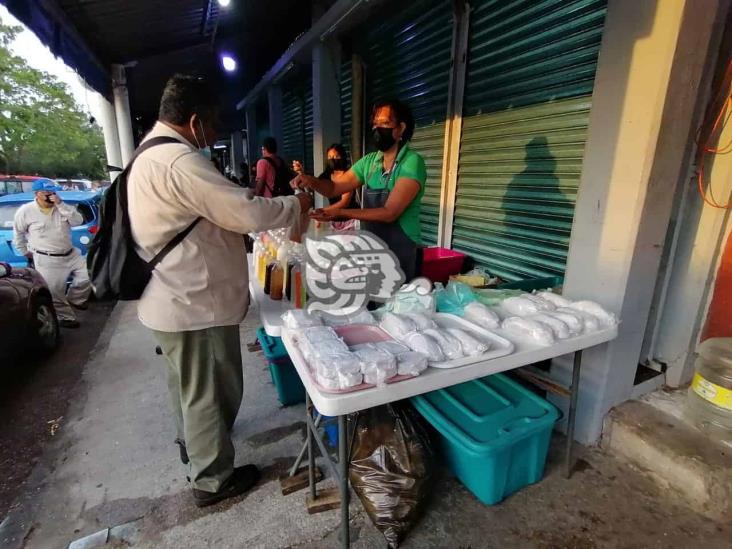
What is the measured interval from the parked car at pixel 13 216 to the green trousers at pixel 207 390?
4.06m

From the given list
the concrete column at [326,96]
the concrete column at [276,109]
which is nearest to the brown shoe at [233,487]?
the concrete column at [326,96]

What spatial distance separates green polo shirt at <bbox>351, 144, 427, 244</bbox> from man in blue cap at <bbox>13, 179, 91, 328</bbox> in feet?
13.6

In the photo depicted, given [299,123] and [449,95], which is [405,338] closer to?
[449,95]

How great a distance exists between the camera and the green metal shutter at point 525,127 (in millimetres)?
2322

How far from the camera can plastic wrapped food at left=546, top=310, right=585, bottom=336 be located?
62.0 inches

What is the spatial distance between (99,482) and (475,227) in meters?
3.11

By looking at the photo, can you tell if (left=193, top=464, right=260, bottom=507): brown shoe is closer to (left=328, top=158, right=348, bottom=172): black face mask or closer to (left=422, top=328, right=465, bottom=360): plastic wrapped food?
(left=422, top=328, right=465, bottom=360): plastic wrapped food

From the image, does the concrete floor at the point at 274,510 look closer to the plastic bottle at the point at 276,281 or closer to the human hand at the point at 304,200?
the plastic bottle at the point at 276,281

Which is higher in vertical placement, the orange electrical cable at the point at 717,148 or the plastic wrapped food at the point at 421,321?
the orange electrical cable at the point at 717,148

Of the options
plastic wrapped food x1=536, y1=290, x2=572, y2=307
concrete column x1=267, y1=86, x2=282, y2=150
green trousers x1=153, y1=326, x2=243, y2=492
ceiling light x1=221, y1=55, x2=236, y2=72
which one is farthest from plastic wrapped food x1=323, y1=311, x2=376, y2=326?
ceiling light x1=221, y1=55, x2=236, y2=72

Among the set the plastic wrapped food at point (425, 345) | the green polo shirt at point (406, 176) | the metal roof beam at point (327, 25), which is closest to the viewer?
the plastic wrapped food at point (425, 345)

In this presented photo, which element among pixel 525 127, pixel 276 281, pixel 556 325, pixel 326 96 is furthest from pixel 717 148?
pixel 326 96

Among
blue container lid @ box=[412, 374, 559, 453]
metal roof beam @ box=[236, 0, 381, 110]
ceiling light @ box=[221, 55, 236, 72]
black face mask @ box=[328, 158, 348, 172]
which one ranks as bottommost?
blue container lid @ box=[412, 374, 559, 453]

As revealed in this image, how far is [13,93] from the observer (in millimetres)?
22250
